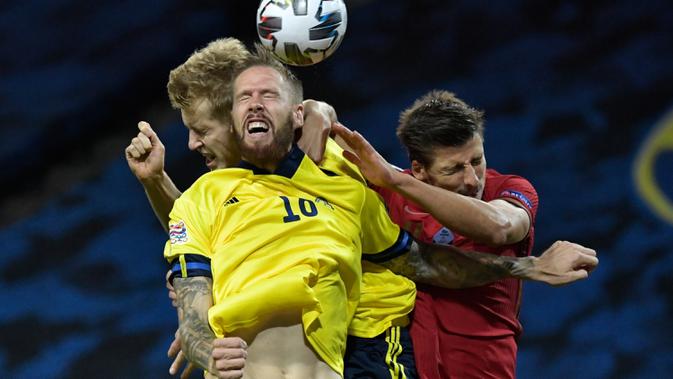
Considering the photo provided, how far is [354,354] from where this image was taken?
154 inches

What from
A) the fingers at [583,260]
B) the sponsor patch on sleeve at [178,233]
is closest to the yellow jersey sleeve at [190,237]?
the sponsor patch on sleeve at [178,233]

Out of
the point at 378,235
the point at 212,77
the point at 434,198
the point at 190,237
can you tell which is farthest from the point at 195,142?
the point at 434,198

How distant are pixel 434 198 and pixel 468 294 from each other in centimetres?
51

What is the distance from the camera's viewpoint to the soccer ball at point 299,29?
3.97 m

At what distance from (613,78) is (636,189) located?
0.67 m

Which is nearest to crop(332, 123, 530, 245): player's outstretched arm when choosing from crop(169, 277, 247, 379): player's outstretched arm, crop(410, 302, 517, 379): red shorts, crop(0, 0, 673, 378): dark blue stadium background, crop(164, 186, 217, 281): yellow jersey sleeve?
crop(410, 302, 517, 379): red shorts

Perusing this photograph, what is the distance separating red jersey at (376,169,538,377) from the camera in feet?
13.6

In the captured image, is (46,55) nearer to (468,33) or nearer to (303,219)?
(468,33)

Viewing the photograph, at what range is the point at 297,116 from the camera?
402cm

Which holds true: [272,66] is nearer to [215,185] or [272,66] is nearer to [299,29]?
[299,29]

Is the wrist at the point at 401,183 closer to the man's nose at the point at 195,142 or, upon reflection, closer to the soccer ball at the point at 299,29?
the soccer ball at the point at 299,29

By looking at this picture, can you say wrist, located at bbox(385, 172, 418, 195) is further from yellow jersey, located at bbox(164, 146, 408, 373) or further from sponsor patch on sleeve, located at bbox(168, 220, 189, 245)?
sponsor patch on sleeve, located at bbox(168, 220, 189, 245)

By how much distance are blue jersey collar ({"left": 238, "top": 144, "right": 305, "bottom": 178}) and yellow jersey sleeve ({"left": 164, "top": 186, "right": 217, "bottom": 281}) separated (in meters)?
0.21

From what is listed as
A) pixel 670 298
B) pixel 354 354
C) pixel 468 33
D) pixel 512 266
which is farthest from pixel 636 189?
pixel 354 354
